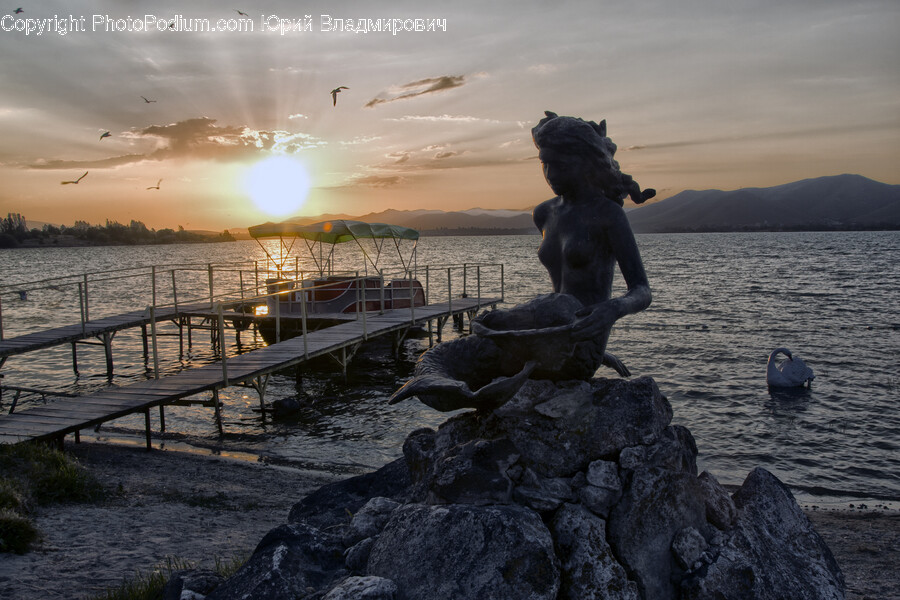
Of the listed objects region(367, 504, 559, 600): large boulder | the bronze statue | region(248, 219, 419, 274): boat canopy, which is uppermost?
region(248, 219, 419, 274): boat canopy

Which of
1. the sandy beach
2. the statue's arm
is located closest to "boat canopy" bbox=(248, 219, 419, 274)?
the sandy beach

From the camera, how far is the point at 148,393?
11.2m

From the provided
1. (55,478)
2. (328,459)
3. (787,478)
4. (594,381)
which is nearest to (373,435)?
(328,459)

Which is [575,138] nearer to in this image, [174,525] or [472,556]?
[472,556]

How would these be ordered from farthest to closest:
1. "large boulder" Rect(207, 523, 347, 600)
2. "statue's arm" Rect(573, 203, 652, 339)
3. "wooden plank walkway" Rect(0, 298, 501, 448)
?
"wooden plank walkway" Rect(0, 298, 501, 448) → "statue's arm" Rect(573, 203, 652, 339) → "large boulder" Rect(207, 523, 347, 600)

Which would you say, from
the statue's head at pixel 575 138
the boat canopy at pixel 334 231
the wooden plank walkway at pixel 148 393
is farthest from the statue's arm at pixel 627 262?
the boat canopy at pixel 334 231

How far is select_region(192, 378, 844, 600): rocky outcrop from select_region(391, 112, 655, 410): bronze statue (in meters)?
0.27

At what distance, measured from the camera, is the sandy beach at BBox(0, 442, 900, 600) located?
5.52 meters

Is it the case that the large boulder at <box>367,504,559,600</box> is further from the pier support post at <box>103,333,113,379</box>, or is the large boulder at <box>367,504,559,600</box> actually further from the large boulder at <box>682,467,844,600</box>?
A: the pier support post at <box>103,333,113,379</box>

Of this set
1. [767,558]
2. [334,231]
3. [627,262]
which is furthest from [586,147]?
[334,231]

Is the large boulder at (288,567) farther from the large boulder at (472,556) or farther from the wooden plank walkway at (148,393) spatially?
the wooden plank walkway at (148,393)

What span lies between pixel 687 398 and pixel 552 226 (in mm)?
13846

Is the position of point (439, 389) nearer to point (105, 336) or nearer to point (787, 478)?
point (787, 478)

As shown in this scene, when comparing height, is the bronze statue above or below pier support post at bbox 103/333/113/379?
above
